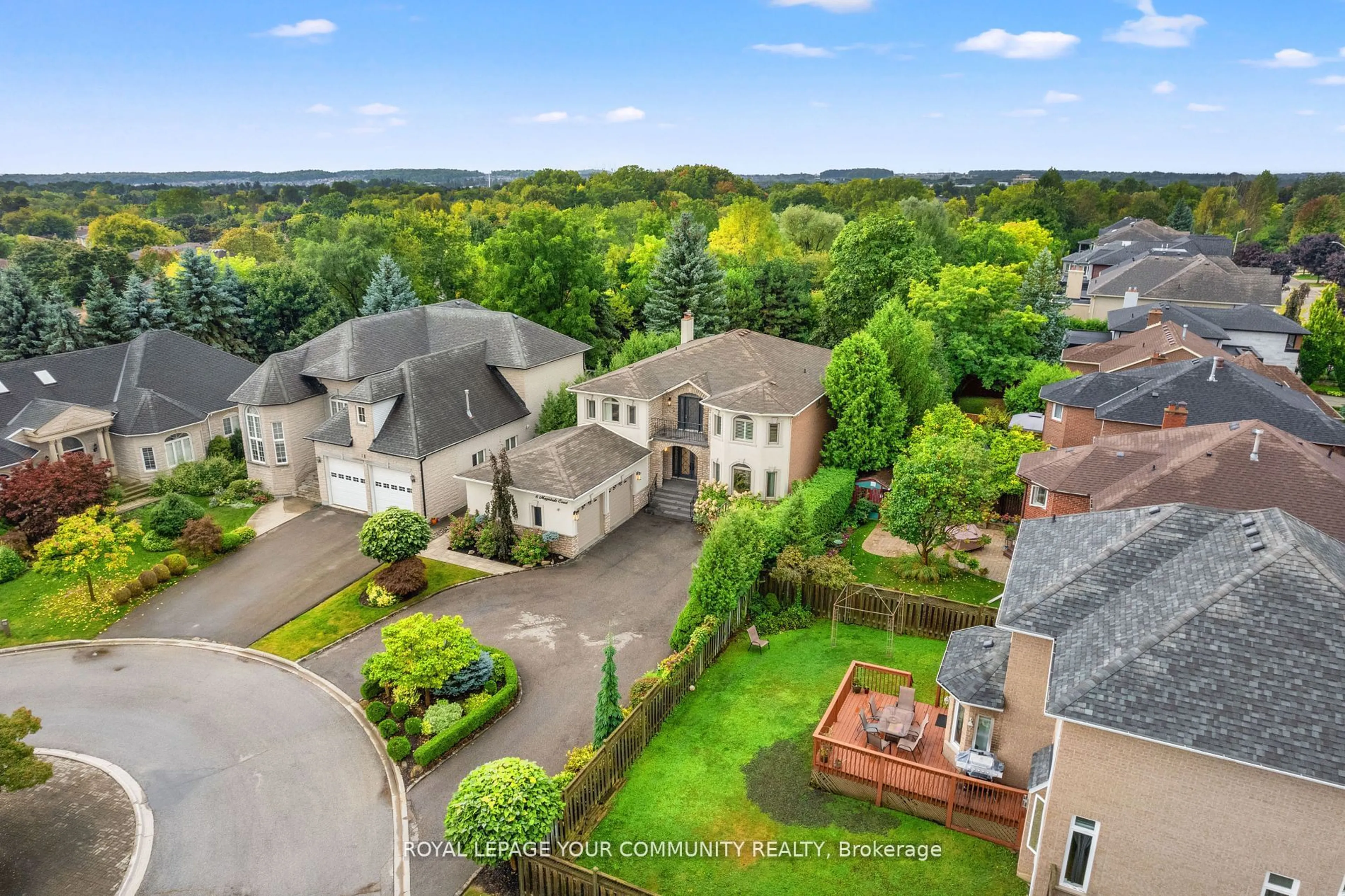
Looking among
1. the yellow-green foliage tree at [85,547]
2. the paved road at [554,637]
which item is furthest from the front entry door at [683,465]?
the yellow-green foliage tree at [85,547]

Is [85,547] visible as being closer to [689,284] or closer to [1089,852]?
[1089,852]

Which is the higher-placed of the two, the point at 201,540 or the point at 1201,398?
the point at 1201,398

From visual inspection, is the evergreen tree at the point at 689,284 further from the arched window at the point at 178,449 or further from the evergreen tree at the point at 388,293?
the arched window at the point at 178,449

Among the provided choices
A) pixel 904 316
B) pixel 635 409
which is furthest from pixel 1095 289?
pixel 635 409

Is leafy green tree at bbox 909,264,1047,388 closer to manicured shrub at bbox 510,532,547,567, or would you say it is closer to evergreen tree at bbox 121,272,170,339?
manicured shrub at bbox 510,532,547,567

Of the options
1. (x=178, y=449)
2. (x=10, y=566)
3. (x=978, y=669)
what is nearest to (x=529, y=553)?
(x=978, y=669)

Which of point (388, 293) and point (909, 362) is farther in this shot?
point (388, 293)
